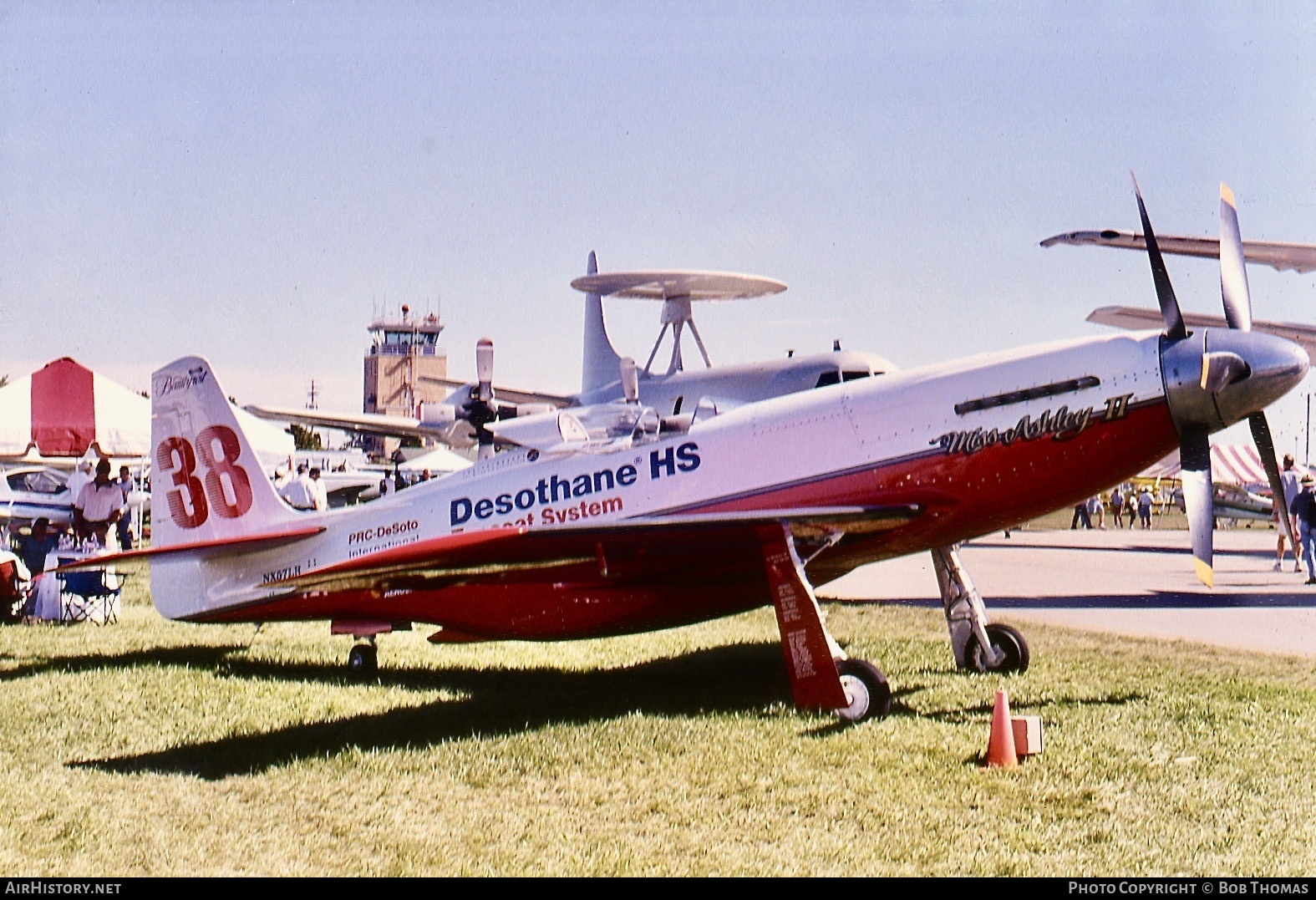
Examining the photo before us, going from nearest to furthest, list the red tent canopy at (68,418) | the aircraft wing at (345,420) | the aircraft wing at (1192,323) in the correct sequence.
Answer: the aircraft wing at (1192,323) → the red tent canopy at (68,418) → the aircraft wing at (345,420)

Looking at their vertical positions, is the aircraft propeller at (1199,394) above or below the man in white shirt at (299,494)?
above

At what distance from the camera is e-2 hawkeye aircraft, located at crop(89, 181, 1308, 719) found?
6.95 m

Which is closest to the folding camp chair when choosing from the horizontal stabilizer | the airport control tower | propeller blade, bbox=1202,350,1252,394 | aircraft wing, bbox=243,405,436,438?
the horizontal stabilizer

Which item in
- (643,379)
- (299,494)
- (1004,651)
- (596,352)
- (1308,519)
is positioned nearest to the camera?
(1004,651)

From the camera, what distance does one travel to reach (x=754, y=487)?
25.3 ft

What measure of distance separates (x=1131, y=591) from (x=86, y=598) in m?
13.5

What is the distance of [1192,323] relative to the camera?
12.8 meters

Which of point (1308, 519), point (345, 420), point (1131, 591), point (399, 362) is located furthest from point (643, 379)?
point (399, 362)

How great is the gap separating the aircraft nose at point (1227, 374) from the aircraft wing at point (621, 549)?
178 centimetres

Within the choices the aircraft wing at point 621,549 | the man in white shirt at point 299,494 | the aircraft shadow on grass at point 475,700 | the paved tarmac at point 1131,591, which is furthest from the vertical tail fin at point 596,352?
the aircraft wing at point 621,549

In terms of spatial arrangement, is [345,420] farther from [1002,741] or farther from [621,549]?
[1002,741]

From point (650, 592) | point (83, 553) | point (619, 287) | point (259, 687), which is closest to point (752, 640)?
point (650, 592)

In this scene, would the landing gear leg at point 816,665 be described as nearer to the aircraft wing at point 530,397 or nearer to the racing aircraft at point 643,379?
the racing aircraft at point 643,379

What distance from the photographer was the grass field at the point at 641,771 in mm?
4684
